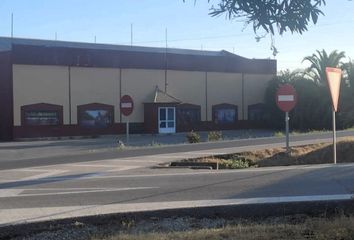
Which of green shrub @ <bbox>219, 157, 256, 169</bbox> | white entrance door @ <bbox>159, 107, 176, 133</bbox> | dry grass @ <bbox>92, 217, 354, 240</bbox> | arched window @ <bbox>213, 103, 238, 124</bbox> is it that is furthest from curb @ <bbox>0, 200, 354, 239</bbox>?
arched window @ <bbox>213, 103, 238, 124</bbox>

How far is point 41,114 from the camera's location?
42.6 meters

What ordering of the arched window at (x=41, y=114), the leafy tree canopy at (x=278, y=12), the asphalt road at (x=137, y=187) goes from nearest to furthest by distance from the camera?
the leafy tree canopy at (x=278, y=12)
the asphalt road at (x=137, y=187)
the arched window at (x=41, y=114)

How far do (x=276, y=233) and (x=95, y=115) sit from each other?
128 ft

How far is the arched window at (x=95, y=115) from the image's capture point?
44.4 metres

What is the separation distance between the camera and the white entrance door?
157 feet

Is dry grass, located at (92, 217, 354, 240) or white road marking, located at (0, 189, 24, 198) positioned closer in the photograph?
dry grass, located at (92, 217, 354, 240)

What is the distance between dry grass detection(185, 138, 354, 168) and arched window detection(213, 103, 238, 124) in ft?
88.0

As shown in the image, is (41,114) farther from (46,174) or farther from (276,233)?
(276,233)

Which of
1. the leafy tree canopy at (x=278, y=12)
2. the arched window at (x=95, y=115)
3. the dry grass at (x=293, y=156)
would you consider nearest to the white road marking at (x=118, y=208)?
the leafy tree canopy at (x=278, y=12)

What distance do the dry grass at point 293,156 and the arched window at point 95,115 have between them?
73.8 ft

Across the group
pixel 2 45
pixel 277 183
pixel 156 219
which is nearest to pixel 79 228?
pixel 156 219

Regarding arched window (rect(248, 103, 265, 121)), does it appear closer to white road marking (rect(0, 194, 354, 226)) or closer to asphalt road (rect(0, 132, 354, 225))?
asphalt road (rect(0, 132, 354, 225))

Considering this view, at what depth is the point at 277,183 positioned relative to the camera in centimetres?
1307

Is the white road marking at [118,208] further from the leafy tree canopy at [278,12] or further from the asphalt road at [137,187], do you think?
the leafy tree canopy at [278,12]
